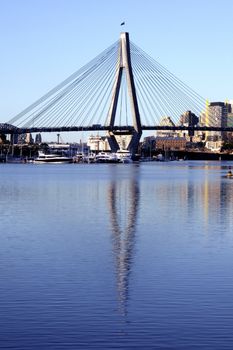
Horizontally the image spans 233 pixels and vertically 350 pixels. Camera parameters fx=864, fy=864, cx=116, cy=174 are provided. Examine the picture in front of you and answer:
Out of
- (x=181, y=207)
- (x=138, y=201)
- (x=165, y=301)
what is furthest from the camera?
(x=138, y=201)

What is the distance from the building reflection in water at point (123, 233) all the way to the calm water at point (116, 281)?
28 mm

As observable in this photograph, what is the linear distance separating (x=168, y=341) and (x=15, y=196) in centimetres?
2765

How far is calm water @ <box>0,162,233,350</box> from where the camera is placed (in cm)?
1032

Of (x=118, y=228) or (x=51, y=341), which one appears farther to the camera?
(x=118, y=228)

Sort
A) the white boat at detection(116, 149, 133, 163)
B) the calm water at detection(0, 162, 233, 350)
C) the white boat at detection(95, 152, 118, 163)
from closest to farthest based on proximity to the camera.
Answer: the calm water at detection(0, 162, 233, 350) < the white boat at detection(95, 152, 118, 163) < the white boat at detection(116, 149, 133, 163)

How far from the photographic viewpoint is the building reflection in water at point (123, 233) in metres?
13.4

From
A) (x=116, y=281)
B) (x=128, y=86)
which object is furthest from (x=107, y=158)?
→ (x=116, y=281)

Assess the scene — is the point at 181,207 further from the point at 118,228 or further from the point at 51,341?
the point at 51,341

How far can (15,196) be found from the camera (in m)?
37.2

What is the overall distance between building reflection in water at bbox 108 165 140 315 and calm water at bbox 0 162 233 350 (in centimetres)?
3

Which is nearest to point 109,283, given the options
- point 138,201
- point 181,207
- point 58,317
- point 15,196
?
point 58,317

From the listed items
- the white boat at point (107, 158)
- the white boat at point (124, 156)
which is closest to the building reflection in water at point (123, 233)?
the white boat at point (107, 158)

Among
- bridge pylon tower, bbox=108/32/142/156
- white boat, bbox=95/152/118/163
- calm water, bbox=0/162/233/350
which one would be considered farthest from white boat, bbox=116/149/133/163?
calm water, bbox=0/162/233/350

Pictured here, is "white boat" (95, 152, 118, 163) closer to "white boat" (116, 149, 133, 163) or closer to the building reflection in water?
"white boat" (116, 149, 133, 163)
